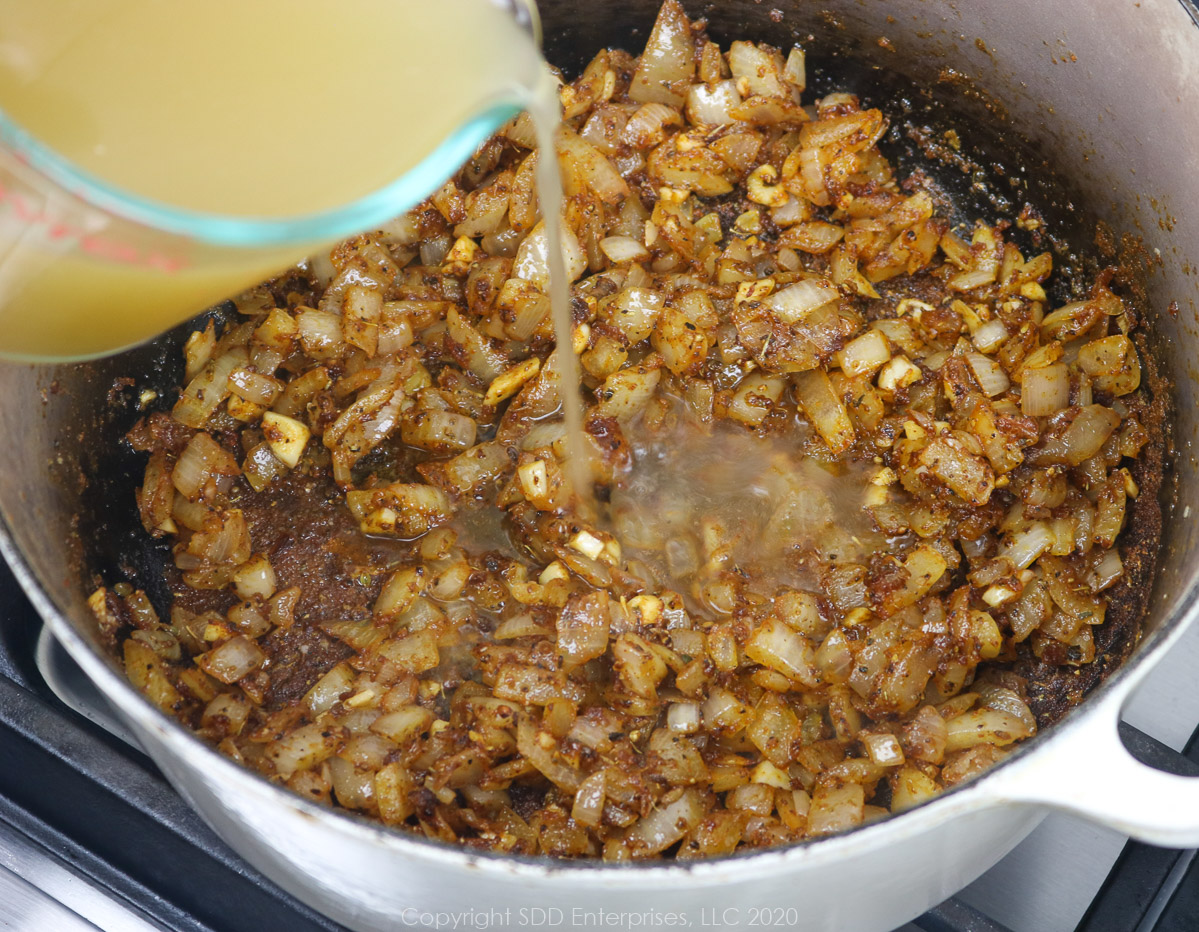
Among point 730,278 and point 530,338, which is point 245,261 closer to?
point 530,338

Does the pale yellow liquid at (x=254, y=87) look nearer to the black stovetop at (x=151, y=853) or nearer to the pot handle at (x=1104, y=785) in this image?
the black stovetop at (x=151, y=853)

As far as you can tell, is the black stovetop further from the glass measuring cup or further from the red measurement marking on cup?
the red measurement marking on cup

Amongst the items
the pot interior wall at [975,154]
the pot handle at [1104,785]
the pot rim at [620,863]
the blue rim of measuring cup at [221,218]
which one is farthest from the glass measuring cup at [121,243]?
the pot handle at [1104,785]

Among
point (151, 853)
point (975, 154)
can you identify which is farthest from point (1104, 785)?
point (975, 154)

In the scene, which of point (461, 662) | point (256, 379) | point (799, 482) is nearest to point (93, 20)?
point (256, 379)

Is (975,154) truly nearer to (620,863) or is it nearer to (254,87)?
(254,87)

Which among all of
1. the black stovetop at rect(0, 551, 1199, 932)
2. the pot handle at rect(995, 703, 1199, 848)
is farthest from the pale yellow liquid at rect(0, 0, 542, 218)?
the pot handle at rect(995, 703, 1199, 848)

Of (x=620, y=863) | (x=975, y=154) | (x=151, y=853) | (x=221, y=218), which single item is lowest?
(x=151, y=853)
